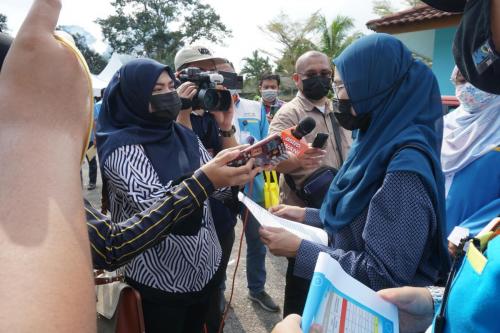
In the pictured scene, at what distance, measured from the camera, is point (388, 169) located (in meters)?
1.24

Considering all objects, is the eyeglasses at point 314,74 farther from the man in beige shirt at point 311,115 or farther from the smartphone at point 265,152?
the smartphone at point 265,152

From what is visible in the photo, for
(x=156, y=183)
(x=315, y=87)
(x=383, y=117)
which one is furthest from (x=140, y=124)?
(x=315, y=87)

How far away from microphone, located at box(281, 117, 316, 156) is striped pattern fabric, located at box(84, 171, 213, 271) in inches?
19.8

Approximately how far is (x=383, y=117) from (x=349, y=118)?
17 cm

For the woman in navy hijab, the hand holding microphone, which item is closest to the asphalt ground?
the woman in navy hijab

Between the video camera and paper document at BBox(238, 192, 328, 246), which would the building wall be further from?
paper document at BBox(238, 192, 328, 246)

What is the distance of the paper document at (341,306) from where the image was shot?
77cm

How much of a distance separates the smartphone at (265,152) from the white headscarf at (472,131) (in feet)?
4.77

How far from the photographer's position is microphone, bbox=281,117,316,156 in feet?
5.42

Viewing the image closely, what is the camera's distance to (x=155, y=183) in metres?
1.53

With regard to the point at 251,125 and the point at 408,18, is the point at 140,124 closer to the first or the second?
the point at 251,125

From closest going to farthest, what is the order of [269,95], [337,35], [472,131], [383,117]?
[383,117]
[472,131]
[269,95]
[337,35]

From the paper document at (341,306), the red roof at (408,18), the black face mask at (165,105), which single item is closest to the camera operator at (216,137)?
the black face mask at (165,105)

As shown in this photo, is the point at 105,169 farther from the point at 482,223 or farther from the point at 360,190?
the point at 482,223
